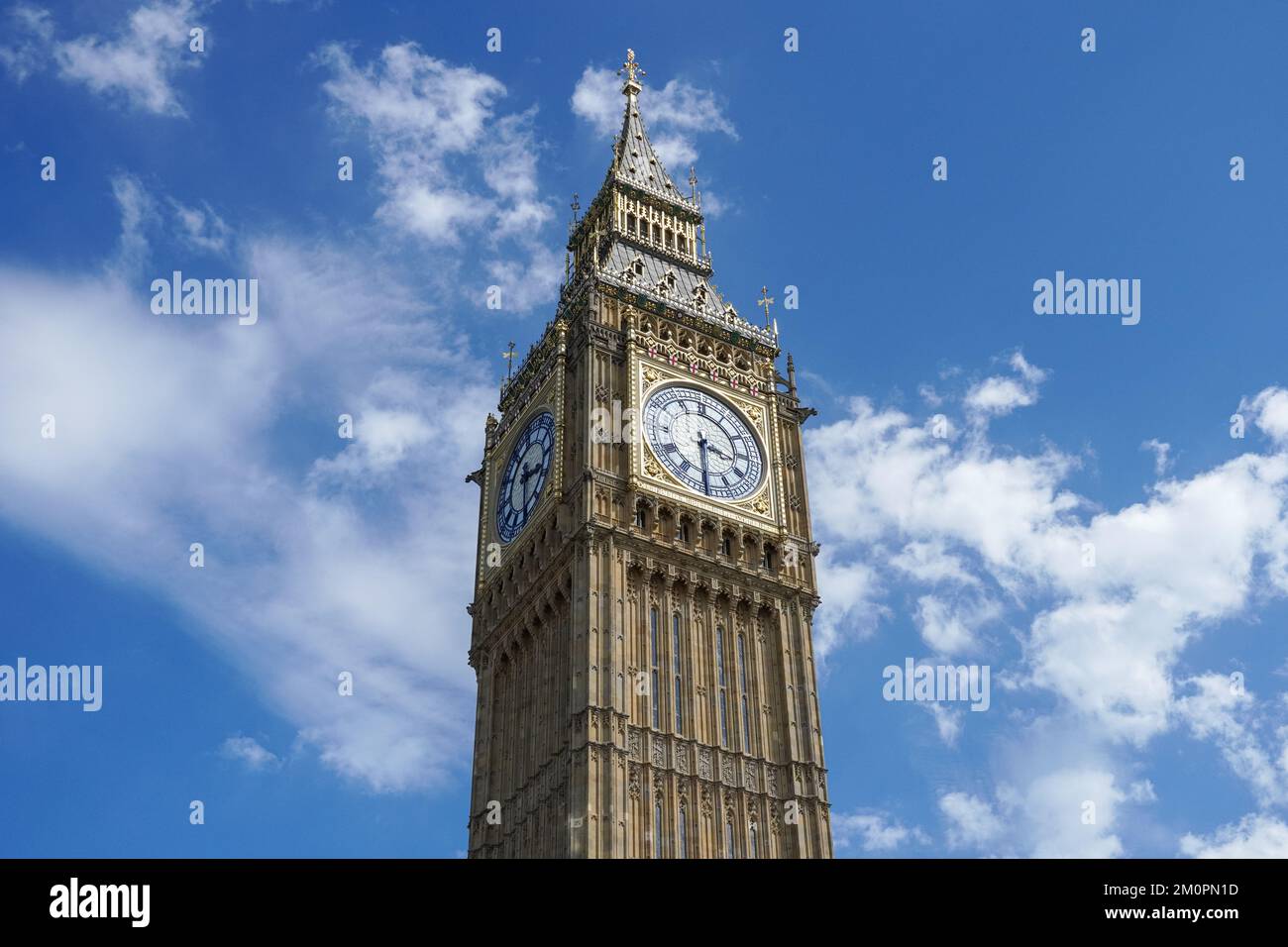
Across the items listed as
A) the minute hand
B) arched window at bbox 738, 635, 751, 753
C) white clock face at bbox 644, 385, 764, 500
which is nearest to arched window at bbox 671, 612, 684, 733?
arched window at bbox 738, 635, 751, 753

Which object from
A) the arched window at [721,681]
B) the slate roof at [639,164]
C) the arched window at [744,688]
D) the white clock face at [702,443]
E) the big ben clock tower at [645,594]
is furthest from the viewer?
the slate roof at [639,164]

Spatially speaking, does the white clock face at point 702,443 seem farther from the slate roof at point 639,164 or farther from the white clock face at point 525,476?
the slate roof at point 639,164

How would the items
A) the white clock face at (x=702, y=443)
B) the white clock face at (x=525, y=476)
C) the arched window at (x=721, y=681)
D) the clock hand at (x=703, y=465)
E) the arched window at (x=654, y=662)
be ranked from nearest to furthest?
the arched window at (x=654, y=662) < the arched window at (x=721, y=681) < the clock hand at (x=703, y=465) < the white clock face at (x=702, y=443) < the white clock face at (x=525, y=476)

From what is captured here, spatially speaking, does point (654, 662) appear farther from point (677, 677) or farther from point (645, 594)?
point (645, 594)

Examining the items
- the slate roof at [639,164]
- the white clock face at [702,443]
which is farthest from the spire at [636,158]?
the white clock face at [702,443]

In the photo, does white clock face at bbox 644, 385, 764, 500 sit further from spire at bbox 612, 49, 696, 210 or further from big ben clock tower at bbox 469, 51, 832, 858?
spire at bbox 612, 49, 696, 210

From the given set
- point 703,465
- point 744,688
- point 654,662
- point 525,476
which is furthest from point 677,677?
point 525,476

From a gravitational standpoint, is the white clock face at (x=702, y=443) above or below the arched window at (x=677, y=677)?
above
